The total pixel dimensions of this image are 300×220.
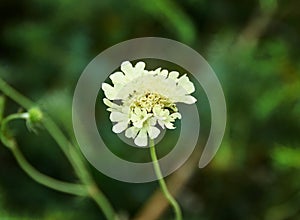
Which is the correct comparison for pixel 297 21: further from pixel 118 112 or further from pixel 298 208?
pixel 118 112

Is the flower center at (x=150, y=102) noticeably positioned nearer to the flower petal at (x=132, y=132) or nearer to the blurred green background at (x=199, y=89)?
the flower petal at (x=132, y=132)

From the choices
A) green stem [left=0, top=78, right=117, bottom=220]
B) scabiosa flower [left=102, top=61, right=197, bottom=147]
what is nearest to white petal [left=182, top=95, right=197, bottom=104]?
scabiosa flower [left=102, top=61, right=197, bottom=147]

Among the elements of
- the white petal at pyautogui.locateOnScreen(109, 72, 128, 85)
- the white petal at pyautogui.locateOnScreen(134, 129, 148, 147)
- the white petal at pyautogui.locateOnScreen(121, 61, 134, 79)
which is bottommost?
the white petal at pyautogui.locateOnScreen(134, 129, 148, 147)

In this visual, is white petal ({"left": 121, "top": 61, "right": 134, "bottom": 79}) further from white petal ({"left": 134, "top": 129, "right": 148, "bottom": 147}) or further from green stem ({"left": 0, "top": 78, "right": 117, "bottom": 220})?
green stem ({"left": 0, "top": 78, "right": 117, "bottom": 220})

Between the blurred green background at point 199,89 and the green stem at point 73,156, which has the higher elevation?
the blurred green background at point 199,89

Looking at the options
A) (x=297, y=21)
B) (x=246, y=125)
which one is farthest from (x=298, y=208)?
(x=297, y=21)

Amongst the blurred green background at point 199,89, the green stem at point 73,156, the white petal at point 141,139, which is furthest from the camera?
the blurred green background at point 199,89

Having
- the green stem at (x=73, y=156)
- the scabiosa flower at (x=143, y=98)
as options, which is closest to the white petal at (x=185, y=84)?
the scabiosa flower at (x=143, y=98)

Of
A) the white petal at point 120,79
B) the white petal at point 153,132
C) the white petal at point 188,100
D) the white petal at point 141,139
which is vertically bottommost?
the white petal at point 141,139
